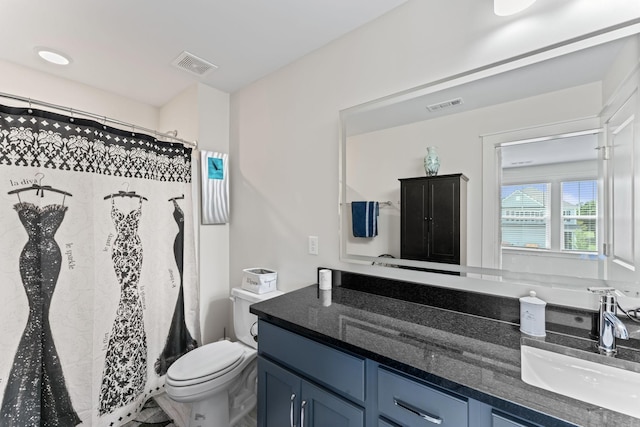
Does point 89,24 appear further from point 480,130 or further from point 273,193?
point 480,130

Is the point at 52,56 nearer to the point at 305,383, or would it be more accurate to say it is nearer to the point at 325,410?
the point at 305,383

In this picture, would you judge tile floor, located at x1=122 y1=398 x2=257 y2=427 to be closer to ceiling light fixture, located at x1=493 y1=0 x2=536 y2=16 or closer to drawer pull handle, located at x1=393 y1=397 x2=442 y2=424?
drawer pull handle, located at x1=393 y1=397 x2=442 y2=424

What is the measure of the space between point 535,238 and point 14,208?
2.39 metres

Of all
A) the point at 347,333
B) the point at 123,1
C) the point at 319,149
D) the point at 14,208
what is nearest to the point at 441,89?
the point at 319,149

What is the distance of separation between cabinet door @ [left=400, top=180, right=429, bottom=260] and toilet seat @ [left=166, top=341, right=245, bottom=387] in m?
1.19

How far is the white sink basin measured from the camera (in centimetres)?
74

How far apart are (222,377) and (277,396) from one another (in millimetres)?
510

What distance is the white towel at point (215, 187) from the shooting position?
220 centimetres

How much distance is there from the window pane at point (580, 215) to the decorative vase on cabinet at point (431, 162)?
47 centimetres

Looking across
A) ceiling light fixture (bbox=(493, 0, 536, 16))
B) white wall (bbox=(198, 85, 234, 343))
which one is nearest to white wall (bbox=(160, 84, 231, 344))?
white wall (bbox=(198, 85, 234, 343))

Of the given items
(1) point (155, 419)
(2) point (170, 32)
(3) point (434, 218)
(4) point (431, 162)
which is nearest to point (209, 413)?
(1) point (155, 419)

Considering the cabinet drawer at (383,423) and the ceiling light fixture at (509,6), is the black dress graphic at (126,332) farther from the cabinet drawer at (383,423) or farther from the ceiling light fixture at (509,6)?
the ceiling light fixture at (509,6)

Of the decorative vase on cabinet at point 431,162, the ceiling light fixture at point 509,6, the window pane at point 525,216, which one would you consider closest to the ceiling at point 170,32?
the ceiling light fixture at point 509,6

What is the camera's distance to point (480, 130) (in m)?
1.21
